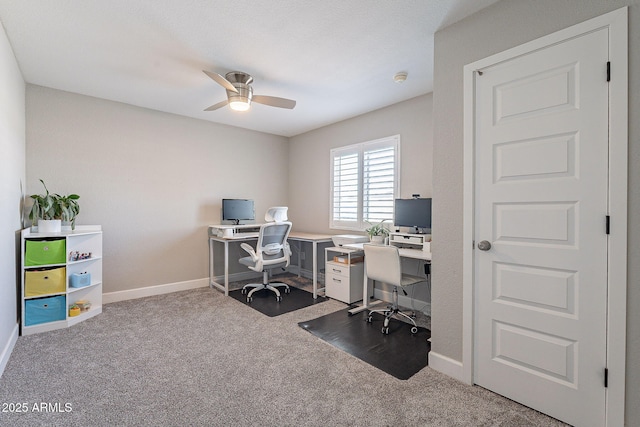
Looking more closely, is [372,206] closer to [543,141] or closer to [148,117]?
[543,141]

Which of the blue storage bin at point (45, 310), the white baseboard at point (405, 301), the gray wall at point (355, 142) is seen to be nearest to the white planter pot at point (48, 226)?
the blue storage bin at point (45, 310)

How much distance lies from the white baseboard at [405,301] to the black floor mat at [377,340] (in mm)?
448

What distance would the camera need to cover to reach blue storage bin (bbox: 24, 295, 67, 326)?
283 cm

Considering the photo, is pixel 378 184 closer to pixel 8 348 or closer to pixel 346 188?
pixel 346 188

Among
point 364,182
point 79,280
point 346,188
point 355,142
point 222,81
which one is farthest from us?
point 346,188

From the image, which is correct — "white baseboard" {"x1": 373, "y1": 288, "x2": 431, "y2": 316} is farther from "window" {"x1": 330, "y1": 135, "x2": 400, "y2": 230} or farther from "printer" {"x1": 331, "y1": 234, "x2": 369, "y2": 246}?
"window" {"x1": 330, "y1": 135, "x2": 400, "y2": 230}

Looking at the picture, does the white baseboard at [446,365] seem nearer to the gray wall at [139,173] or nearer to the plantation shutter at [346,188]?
the plantation shutter at [346,188]

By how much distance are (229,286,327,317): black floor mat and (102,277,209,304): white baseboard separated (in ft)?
2.07

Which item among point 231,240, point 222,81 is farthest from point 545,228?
point 231,240

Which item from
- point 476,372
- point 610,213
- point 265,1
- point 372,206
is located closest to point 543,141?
point 610,213

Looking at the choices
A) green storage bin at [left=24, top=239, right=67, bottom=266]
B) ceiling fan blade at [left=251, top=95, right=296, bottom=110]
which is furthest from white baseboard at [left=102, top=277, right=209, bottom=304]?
ceiling fan blade at [left=251, top=95, right=296, bottom=110]

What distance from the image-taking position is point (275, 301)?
3.90 meters

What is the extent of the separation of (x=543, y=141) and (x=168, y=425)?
108 inches

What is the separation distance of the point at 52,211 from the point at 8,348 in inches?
54.5
